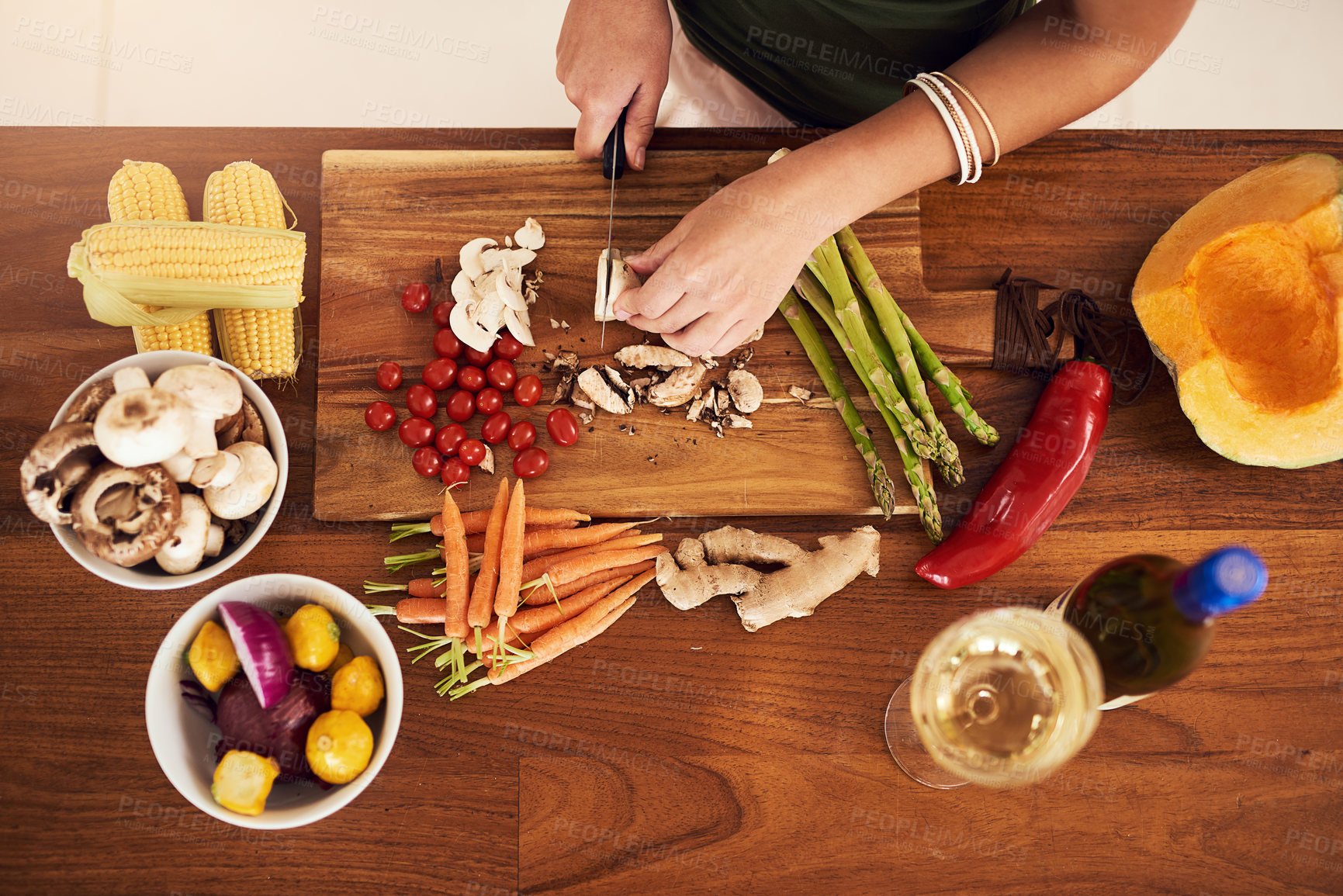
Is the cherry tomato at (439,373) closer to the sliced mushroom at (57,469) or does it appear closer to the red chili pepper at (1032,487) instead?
the sliced mushroom at (57,469)

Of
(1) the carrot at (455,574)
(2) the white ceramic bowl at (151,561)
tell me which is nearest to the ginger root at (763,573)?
(1) the carrot at (455,574)

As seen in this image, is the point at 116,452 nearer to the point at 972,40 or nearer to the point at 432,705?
the point at 432,705

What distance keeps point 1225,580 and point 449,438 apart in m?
1.29

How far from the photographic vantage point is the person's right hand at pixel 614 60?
151 cm

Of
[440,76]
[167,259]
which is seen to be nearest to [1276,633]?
[167,259]

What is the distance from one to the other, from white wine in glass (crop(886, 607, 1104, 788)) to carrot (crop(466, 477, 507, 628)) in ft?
2.64

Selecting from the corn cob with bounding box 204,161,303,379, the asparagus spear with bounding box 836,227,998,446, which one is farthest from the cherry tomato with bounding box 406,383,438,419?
the asparagus spear with bounding box 836,227,998,446

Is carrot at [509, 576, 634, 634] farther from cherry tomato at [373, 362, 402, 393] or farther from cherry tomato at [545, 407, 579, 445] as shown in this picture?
cherry tomato at [373, 362, 402, 393]

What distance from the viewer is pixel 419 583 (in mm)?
1521

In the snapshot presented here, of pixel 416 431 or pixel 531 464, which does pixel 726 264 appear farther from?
pixel 416 431

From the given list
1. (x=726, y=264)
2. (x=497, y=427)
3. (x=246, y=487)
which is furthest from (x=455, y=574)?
(x=726, y=264)

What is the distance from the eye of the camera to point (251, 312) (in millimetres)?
1493

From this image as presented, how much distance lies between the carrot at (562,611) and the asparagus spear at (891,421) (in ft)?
2.07

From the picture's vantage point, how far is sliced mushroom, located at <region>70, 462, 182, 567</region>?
111 cm
